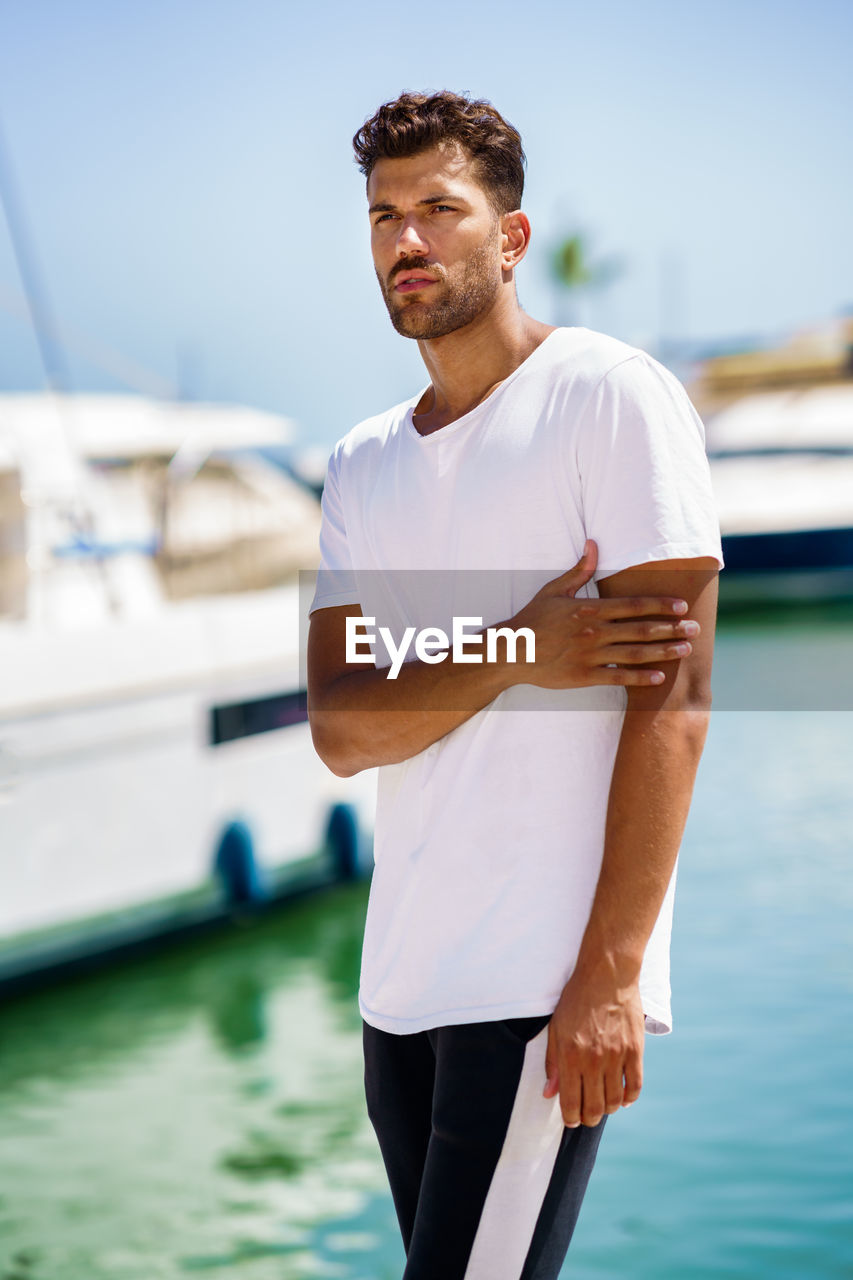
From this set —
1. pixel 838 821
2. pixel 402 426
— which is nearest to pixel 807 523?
pixel 838 821

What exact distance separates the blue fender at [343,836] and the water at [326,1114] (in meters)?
0.26

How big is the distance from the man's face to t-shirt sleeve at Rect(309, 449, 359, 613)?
29 cm

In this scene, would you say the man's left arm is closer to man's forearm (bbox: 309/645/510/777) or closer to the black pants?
the black pants

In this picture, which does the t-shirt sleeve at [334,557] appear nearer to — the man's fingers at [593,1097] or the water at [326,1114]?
the man's fingers at [593,1097]

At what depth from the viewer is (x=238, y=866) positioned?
5.91m

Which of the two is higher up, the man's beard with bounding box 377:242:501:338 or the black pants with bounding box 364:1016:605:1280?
the man's beard with bounding box 377:242:501:338

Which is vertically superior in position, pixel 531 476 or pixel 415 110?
pixel 415 110

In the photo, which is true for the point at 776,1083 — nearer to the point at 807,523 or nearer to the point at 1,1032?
the point at 1,1032

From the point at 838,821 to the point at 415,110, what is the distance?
22.0ft

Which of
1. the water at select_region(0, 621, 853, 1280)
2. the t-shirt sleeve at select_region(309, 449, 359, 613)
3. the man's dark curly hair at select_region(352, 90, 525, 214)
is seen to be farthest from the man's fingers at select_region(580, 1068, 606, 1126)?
the water at select_region(0, 621, 853, 1280)

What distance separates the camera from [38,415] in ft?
20.7

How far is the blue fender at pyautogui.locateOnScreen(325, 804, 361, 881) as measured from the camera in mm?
6355

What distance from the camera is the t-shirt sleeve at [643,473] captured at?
55.1 inches

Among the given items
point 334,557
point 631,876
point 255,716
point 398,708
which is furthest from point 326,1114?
point 631,876
